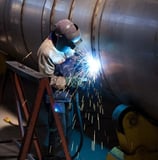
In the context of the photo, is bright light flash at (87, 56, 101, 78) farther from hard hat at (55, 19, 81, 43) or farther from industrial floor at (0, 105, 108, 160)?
industrial floor at (0, 105, 108, 160)

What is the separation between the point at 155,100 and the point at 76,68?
0.85 m

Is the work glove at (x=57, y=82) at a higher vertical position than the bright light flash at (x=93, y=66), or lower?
lower

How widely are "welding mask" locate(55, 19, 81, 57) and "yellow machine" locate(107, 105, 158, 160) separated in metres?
0.62

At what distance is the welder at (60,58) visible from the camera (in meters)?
2.92

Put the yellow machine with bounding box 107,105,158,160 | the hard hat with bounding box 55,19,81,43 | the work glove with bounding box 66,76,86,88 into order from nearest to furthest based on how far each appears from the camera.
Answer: the yellow machine with bounding box 107,105,158,160, the hard hat with bounding box 55,19,81,43, the work glove with bounding box 66,76,86,88

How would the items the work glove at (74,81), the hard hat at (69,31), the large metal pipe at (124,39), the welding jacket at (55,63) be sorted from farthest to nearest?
the work glove at (74,81) → the welding jacket at (55,63) → the hard hat at (69,31) → the large metal pipe at (124,39)

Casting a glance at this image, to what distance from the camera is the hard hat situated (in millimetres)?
2865

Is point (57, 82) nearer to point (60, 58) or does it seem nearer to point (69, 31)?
point (60, 58)

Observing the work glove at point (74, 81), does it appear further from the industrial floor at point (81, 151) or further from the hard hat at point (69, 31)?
the industrial floor at point (81, 151)

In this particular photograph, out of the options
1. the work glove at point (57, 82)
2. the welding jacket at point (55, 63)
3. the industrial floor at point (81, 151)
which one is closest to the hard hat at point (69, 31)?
the welding jacket at point (55, 63)

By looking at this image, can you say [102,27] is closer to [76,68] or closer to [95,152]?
[76,68]

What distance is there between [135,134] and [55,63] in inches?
32.0

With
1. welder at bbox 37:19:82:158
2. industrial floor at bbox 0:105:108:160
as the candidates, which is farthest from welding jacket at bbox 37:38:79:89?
industrial floor at bbox 0:105:108:160

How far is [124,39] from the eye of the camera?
8.16ft
